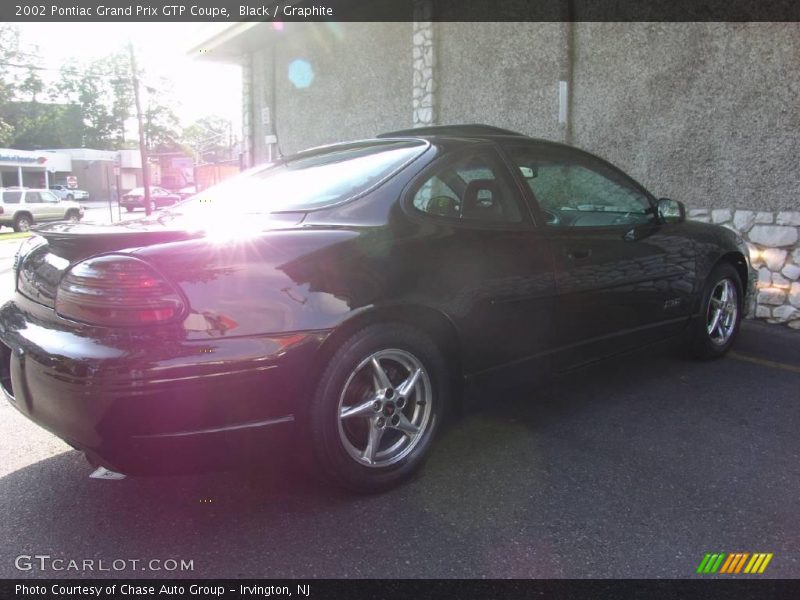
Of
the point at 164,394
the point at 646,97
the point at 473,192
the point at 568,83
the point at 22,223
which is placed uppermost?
the point at 568,83

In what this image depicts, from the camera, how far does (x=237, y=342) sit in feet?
7.26

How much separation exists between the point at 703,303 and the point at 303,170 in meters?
2.82

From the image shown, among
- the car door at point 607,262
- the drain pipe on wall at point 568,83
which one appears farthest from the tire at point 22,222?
the car door at point 607,262

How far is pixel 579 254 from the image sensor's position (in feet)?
10.9

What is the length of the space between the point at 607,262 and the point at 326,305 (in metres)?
1.81

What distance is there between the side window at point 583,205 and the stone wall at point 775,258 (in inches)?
92.3

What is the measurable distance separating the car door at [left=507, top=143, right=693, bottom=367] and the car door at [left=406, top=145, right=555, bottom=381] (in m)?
0.15

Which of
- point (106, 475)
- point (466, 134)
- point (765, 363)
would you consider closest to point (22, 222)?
point (106, 475)

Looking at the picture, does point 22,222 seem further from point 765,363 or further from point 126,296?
point 765,363

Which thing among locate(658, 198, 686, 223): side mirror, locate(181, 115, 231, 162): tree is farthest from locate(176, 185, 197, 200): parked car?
locate(658, 198, 686, 223): side mirror

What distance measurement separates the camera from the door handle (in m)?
3.28

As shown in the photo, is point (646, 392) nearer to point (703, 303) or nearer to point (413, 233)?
point (703, 303)
